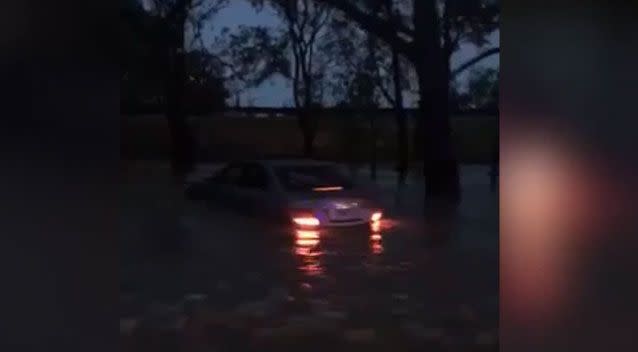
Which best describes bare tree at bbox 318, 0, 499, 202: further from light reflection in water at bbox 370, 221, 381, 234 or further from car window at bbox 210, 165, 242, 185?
car window at bbox 210, 165, 242, 185

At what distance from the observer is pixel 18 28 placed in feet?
15.2

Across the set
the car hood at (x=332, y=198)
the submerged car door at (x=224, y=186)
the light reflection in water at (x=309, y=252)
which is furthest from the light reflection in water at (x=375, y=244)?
the submerged car door at (x=224, y=186)

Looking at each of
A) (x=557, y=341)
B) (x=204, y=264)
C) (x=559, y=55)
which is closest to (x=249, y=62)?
(x=204, y=264)

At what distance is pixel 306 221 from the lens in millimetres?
5266

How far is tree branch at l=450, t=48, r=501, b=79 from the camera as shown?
5242 mm

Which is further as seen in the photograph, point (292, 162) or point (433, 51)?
point (433, 51)

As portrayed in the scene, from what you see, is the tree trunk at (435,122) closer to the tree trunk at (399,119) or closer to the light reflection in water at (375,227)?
the tree trunk at (399,119)

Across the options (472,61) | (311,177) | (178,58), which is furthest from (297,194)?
(472,61)

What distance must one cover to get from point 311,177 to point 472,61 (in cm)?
105

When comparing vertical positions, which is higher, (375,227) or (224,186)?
(224,186)

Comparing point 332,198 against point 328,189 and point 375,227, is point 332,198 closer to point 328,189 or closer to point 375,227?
point 328,189

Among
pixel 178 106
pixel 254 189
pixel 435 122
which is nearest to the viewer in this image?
pixel 178 106

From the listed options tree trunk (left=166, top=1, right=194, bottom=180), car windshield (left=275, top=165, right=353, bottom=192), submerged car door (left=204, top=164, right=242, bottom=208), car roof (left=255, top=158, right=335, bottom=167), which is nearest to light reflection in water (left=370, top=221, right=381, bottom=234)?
car windshield (left=275, top=165, right=353, bottom=192)

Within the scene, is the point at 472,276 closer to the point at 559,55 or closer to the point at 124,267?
the point at 559,55
